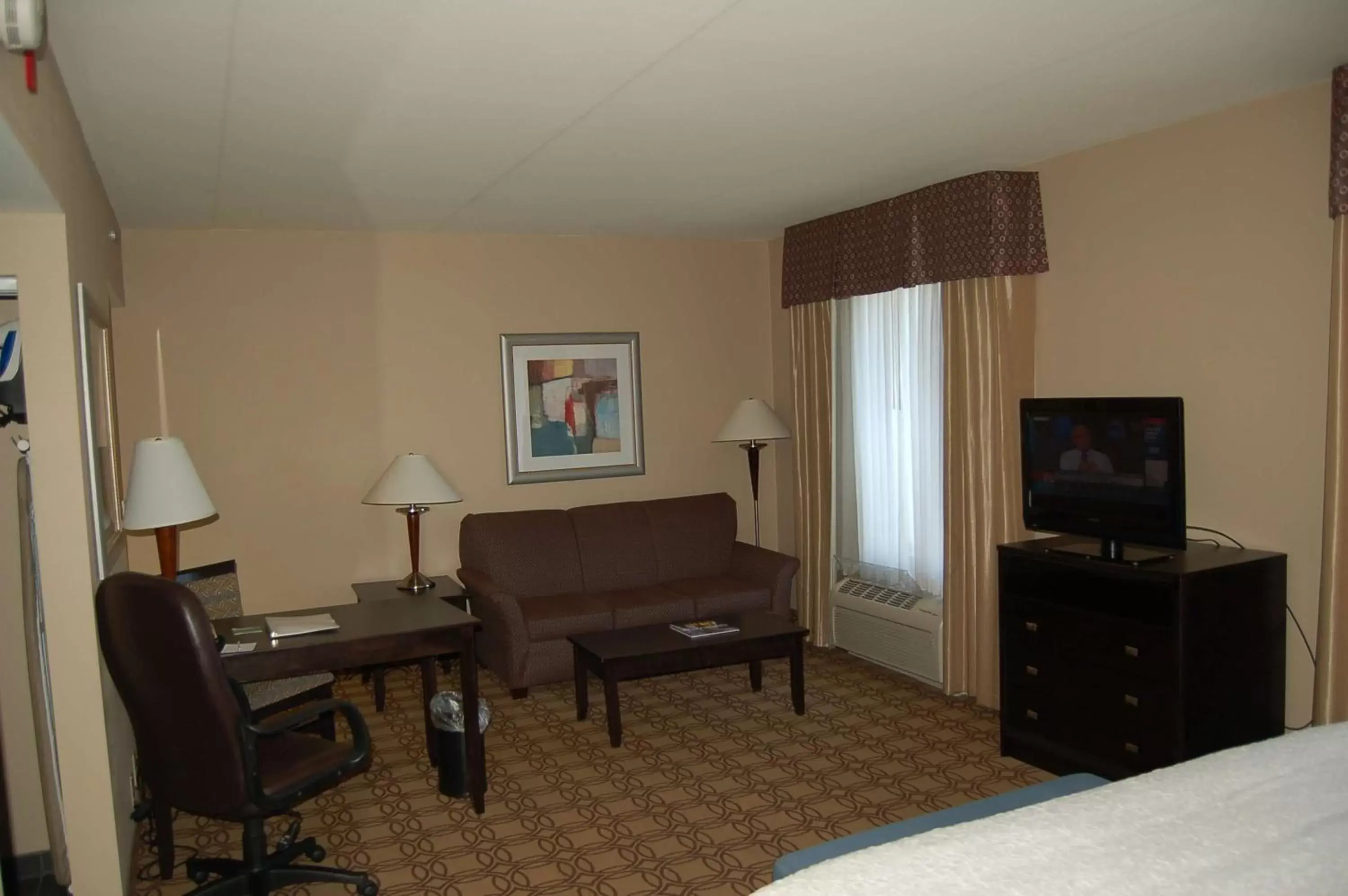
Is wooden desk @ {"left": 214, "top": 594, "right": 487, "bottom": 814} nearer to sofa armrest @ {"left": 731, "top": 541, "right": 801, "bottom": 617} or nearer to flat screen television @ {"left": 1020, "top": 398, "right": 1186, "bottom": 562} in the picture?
sofa armrest @ {"left": 731, "top": 541, "right": 801, "bottom": 617}

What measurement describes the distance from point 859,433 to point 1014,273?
1537 mm

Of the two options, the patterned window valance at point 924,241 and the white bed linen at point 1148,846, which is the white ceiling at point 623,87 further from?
the white bed linen at point 1148,846

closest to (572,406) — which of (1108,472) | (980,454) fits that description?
(980,454)

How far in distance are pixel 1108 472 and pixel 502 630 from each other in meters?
3.10

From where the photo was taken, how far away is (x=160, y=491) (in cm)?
373

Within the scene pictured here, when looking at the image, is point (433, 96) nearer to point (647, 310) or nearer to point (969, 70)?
point (969, 70)

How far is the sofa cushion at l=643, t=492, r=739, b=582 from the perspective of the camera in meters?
6.22

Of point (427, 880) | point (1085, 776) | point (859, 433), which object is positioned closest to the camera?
point (1085, 776)

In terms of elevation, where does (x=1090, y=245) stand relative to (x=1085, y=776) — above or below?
above

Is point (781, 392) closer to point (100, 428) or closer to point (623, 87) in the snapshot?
point (623, 87)

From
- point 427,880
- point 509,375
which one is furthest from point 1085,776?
point 509,375

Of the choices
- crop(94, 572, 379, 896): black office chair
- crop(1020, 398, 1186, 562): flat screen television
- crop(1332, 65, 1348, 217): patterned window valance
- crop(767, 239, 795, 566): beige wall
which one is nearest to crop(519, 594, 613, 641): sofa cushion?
crop(767, 239, 795, 566): beige wall

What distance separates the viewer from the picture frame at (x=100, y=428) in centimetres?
314

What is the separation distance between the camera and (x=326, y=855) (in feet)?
11.8
